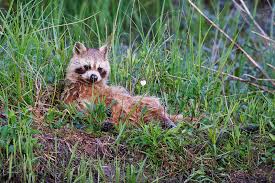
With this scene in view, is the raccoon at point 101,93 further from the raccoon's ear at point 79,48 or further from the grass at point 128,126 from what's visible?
the grass at point 128,126

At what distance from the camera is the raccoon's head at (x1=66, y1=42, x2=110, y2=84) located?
21.5 ft

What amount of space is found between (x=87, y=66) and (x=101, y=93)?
0.35 meters

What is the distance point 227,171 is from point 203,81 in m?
1.21

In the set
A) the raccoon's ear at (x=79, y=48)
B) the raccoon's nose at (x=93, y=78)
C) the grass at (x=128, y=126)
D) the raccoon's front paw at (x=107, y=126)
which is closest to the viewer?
the grass at (x=128, y=126)

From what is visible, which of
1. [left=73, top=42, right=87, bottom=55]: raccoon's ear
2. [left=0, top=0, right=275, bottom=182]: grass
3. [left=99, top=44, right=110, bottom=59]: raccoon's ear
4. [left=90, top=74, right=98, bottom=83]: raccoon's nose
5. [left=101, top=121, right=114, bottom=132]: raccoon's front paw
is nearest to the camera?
[left=0, top=0, right=275, bottom=182]: grass

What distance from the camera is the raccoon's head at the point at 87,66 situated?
21.5ft

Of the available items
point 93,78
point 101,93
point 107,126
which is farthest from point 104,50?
point 107,126

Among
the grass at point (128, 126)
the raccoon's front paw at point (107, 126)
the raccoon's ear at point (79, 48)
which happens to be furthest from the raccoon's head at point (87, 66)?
the raccoon's front paw at point (107, 126)

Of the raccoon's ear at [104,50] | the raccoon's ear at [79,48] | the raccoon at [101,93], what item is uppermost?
the raccoon's ear at [79,48]

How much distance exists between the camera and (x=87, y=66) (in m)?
6.64

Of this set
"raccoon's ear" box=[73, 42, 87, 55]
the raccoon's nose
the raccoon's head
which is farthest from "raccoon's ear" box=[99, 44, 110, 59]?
the raccoon's nose

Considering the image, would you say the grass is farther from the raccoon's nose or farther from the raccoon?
the raccoon's nose

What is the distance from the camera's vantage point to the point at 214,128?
19.7 ft

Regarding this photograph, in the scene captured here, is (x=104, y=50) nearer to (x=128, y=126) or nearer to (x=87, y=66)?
(x=87, y=66)
